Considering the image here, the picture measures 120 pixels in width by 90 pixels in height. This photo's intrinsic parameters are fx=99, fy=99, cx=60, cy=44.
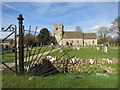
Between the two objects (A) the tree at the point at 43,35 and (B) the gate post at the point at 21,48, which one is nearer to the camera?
(B) the gate post at the point at 21,48

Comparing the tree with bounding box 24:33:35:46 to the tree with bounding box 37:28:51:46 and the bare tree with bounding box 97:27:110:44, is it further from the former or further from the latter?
the bare tree with bounding box 97:27:110:44

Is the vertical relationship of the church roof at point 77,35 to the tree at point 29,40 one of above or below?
above

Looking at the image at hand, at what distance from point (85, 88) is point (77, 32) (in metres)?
63.0

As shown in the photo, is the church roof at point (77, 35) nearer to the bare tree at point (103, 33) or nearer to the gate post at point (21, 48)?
the bare tree at point (103, 33)

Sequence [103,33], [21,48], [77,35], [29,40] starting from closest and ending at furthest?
[21,48] < [29,40] < [103,33] < [77,35]

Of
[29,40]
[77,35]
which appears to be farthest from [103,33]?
[29,40]

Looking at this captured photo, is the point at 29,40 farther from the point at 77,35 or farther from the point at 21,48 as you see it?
the point at 77,35

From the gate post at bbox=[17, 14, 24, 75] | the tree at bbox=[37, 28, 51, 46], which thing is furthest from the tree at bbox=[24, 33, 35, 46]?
the gate post at bbox=[17, 14, 24, 75]

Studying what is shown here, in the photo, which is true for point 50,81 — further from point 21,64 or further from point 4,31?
point 4,31

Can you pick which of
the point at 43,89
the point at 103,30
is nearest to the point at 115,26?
the point at 103,30

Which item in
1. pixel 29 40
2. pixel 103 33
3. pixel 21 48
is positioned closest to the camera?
pixel 21 48

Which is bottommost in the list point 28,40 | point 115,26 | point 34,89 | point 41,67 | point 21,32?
point 34,89

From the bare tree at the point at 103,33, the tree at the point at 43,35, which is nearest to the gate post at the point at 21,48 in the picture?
the tree at the point at 43,35

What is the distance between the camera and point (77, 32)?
209 feet
